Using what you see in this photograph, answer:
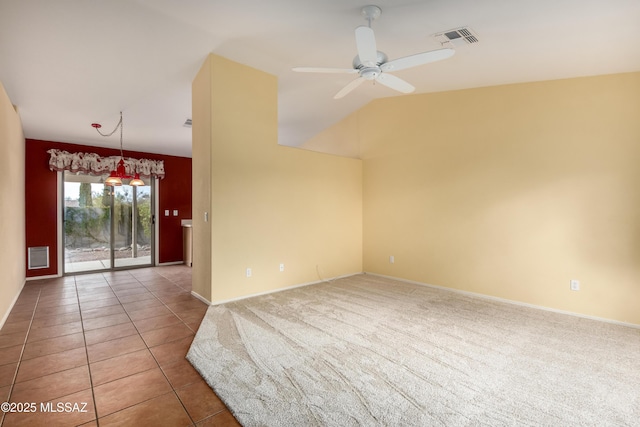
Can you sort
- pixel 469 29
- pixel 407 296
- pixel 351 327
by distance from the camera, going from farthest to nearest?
pixel 407 296 → pixel 351 327 → pixel 469 29

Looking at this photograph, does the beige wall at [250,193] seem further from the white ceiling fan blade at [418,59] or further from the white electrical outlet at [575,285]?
the white electrical outlet at [575,285]

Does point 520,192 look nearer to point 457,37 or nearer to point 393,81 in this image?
point 457,37

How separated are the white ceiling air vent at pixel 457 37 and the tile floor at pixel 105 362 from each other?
3.67 m

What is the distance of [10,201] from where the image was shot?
384cm

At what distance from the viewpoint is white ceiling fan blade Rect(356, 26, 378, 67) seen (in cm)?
227

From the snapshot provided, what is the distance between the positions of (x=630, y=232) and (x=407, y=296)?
2.52 meters

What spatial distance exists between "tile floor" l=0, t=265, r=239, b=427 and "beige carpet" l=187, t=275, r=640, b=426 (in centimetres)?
20

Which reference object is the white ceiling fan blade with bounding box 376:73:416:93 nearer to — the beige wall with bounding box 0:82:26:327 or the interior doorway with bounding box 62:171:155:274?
the beige wall with bounding box 0:82:26:327

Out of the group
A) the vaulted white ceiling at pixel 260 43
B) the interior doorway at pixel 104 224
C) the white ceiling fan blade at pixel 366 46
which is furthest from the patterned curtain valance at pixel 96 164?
the white ceiling fan blade at pixel 366 46

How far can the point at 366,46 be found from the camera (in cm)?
→ 243

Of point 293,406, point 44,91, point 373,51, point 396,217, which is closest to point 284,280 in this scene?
point 396,217

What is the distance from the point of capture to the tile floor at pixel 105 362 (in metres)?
1.81

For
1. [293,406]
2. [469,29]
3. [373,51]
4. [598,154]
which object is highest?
[469,29]

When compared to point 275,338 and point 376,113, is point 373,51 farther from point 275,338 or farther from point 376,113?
point 376,113
